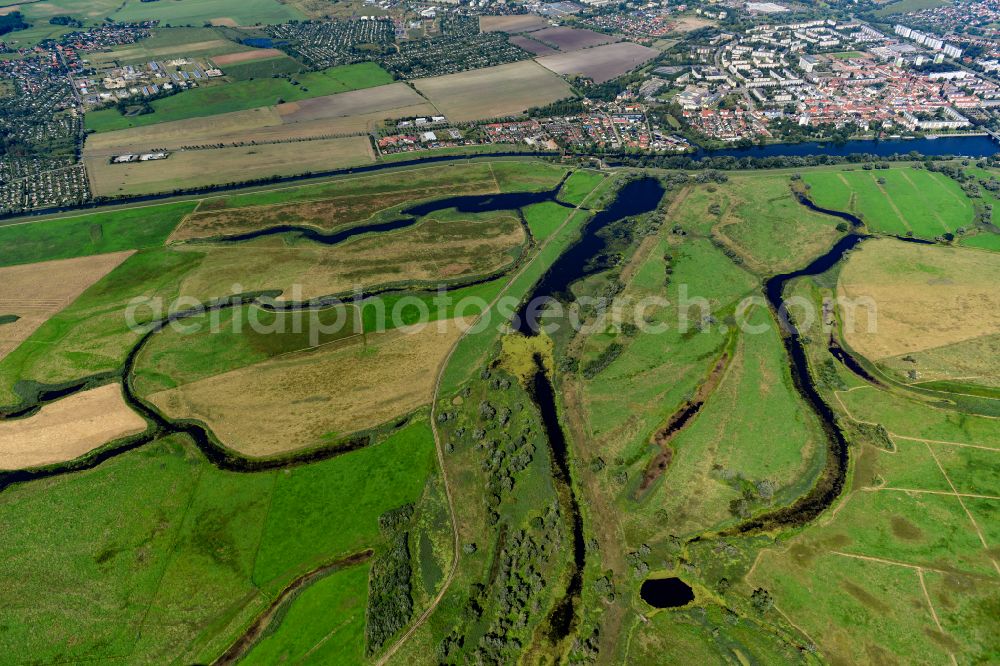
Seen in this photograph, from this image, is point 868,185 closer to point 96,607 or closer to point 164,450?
point 164,450

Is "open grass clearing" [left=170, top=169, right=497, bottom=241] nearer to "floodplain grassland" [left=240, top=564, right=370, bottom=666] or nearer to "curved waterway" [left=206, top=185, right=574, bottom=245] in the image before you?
"curved waterway" [left=206, top=185, right=574, bottom=245]

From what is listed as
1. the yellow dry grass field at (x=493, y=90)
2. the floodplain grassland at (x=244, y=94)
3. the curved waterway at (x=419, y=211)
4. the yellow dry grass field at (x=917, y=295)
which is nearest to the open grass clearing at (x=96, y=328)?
the curved waterway at (x=419, y=211)

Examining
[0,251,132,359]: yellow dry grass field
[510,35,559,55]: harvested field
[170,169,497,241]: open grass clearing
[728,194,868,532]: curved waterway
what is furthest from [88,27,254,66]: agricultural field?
[728,194,868,532]: curved waterway

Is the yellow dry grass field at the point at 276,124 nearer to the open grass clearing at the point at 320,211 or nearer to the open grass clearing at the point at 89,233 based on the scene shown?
the open grass clearing at the point at 89,233

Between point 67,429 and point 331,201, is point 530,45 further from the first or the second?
point 67,429

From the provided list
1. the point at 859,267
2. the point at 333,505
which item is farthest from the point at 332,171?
the point at 859,267
